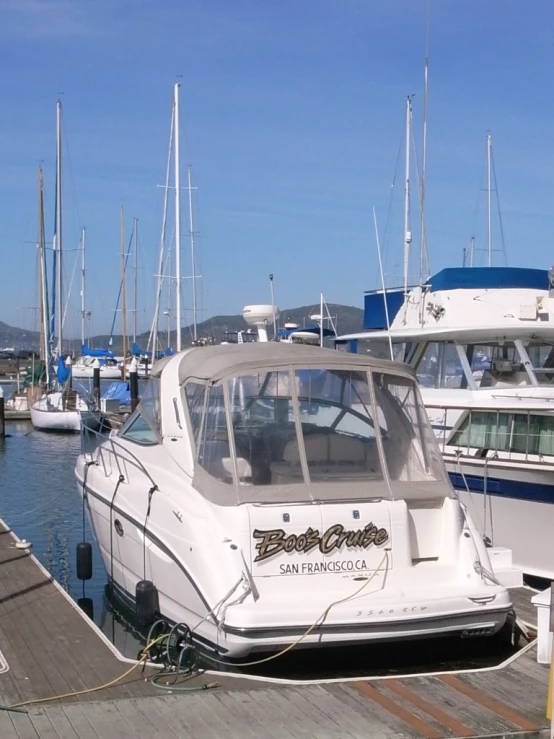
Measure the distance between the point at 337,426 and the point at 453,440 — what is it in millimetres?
4532

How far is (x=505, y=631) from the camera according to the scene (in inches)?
332

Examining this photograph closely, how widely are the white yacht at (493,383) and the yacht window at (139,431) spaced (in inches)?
156

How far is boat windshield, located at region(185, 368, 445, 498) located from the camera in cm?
802

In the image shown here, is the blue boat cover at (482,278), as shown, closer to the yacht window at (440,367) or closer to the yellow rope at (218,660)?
the yacht window at (440,367)

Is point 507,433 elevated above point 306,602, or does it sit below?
above

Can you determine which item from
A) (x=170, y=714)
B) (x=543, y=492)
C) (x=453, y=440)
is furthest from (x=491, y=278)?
(x=170, y=714)

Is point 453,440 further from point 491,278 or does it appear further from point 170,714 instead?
point 170,714

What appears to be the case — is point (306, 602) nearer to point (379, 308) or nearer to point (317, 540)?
point (317, 540)

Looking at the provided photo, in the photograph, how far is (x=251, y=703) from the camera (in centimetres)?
636

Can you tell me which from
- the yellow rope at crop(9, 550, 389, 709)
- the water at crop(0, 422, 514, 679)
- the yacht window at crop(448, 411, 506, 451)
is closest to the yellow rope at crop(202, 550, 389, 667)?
the yellow rope at crop(9, 550, 389, 709)

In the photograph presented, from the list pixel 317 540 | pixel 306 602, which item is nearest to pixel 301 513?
pixel 317 540

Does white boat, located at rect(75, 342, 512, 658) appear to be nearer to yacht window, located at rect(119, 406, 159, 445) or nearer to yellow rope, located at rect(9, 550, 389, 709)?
yellow rope, located at rect(9, 550, 389, 709)

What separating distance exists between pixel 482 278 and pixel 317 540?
8.33m

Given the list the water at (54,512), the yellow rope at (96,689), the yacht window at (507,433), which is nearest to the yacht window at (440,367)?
the yacht window at (507,433)
